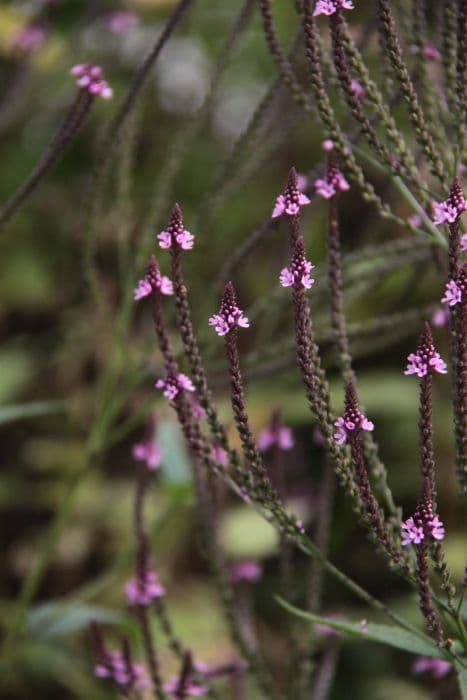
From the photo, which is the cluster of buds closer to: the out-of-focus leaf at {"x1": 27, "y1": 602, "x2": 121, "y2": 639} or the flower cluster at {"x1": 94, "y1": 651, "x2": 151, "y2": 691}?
the flower cluster at {"x1": 94, "y1": 651, "x2": 151, "y2": 691}

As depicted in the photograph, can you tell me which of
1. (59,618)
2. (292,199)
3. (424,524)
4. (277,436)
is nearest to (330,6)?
(292,199)

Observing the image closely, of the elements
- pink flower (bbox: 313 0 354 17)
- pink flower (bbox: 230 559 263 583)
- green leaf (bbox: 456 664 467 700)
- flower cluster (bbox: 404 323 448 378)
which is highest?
pink flower (bbox: 313 0 354 17)

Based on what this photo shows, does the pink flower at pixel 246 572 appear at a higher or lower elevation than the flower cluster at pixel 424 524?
higher

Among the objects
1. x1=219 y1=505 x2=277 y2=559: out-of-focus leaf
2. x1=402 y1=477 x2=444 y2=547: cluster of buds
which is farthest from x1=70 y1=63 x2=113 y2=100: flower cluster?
x1=219 y1=505 x2=277 y2=559: out-of-focus leaf

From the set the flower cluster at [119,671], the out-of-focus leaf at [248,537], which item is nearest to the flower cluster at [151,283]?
the flower cluster at [119,671]

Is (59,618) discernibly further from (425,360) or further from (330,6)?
(330,6)

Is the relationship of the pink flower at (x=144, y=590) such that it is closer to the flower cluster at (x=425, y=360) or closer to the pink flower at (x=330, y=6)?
the flower cluster at (x=425, y=360)
